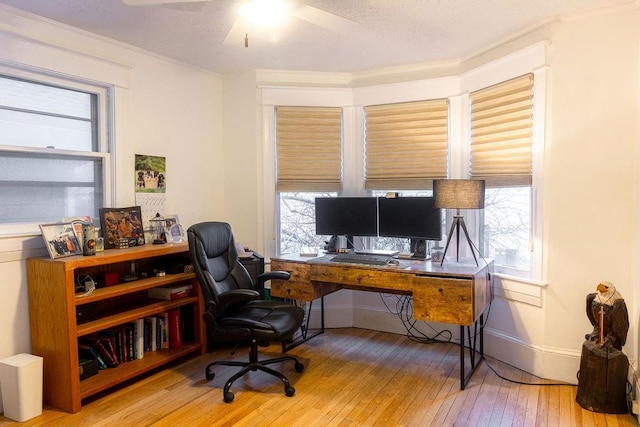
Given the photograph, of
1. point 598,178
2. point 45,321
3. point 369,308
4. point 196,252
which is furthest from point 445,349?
point 45,321

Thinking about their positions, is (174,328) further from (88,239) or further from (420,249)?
(420,249)

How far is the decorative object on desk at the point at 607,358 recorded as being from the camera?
2465mm

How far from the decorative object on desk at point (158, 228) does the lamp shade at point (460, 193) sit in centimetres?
208

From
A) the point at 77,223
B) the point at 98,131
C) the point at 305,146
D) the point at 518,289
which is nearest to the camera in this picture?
the point at 77,223

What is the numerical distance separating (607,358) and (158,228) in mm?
3115

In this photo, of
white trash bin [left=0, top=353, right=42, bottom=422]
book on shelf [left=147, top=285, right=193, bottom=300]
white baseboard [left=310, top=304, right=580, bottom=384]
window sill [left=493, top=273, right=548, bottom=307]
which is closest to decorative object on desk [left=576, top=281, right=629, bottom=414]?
white baseboard [left=310, top=304, right=580, bottom=384]

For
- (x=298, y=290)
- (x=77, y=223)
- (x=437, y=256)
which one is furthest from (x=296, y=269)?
(x=77, y=223)

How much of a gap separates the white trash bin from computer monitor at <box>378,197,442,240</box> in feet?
8.20

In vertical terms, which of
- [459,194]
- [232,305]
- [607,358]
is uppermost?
[459,194]

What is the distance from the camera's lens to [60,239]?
2.72m

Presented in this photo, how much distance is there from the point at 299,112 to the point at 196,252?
5.67 feet

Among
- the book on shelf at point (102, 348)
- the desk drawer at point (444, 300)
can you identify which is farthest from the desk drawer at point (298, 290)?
the book on shelf at point (102, 348)

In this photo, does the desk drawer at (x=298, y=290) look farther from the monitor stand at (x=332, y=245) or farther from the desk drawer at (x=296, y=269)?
the monitor stand at (x=332, y=245)

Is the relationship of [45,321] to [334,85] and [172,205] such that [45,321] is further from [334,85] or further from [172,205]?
[334,85]
